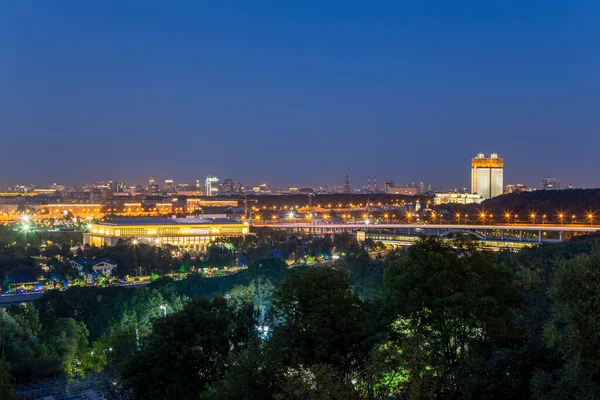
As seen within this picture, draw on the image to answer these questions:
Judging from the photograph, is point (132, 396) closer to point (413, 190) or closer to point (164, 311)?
point (164, 311)

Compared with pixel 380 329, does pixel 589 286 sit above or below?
above

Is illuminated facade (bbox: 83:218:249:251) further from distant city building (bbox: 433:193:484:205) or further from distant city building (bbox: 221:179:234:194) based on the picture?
distant city building (bbox: 221:179:234:194)

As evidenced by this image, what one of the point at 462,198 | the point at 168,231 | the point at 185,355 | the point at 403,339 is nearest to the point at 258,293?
the point at 185,355

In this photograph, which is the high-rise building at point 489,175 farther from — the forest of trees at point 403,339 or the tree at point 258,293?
the forest of trees at point 403,339

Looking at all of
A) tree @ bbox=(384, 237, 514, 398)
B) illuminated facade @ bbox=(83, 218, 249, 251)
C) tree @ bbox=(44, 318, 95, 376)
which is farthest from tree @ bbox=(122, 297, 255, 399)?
illuminated facade @ bbox=(83, 218, 249, 251)

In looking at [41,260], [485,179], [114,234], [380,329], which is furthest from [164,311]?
[485,179]

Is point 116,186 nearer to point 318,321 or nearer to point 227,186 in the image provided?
point 227,186
